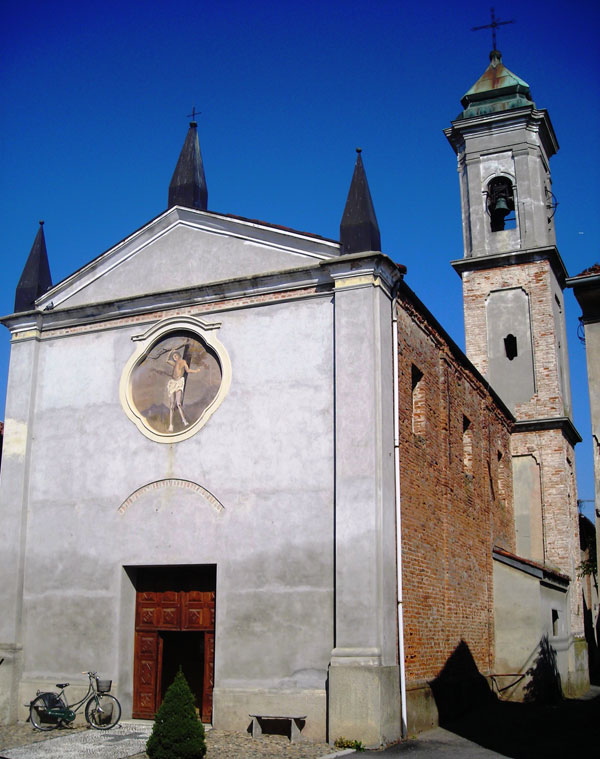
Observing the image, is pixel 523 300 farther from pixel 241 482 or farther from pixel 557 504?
pixel 241 482

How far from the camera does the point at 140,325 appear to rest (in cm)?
1523

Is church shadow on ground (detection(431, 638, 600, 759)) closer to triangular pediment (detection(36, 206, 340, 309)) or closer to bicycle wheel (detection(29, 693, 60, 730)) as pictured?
bicycle wheel (detection(29, 693, 60, 730))

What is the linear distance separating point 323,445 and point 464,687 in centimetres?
607

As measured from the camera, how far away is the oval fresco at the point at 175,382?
14312 mm

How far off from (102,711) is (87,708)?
0.79 feet

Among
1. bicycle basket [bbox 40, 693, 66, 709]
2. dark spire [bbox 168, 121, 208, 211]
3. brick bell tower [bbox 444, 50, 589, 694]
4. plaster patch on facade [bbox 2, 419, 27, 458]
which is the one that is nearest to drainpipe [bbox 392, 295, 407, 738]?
dark spire [bbox 168, 121, 208, 211]

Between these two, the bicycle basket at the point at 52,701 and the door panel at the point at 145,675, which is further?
the door panel at the point at 145,675

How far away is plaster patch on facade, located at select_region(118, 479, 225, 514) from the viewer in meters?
13.5

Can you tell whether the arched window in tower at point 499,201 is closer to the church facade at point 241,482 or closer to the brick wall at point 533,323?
the brick wall at point 533,323

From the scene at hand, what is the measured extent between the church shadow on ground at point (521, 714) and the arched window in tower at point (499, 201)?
12883mm

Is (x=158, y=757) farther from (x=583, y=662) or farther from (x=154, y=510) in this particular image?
(x=583, y=662)

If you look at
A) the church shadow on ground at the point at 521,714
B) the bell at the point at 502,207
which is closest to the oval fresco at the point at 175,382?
the church shadow on ground at the point at 521,714

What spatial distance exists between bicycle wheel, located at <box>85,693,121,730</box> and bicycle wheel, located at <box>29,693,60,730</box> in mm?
572

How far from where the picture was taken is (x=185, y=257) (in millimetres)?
15336
